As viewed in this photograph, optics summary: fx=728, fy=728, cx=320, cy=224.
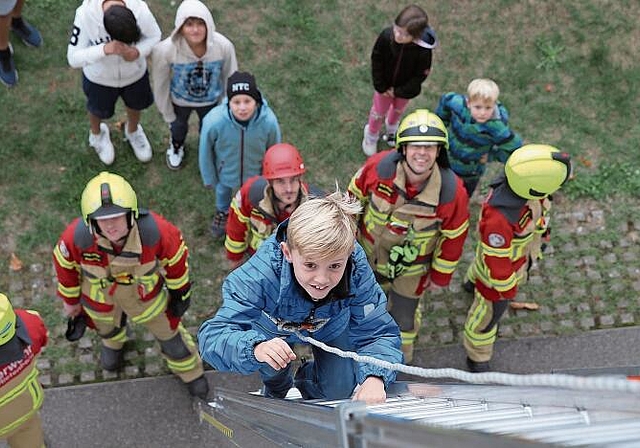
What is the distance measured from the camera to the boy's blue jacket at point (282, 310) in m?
3.07

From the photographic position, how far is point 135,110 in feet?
21.4

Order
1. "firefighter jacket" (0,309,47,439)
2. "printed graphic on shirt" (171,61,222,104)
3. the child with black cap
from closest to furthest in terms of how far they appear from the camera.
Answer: "firefighter jacket" (0,309,47,439)
the child with black cap
"printed graphic on shirt" (171,61,222,104)

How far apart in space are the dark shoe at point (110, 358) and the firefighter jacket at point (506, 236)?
286 centimetres

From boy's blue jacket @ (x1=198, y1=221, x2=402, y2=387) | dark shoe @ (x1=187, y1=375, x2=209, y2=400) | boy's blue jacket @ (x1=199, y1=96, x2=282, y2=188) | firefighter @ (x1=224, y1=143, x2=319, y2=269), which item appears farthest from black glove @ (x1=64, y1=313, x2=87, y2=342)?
boy's blue jacket @ (x1=198, y1=221, x2=402, y2=387)

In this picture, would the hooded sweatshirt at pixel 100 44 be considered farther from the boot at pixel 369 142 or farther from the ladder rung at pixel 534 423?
the ladder rung at pixel 534 423

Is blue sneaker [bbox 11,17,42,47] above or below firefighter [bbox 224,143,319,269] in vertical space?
below

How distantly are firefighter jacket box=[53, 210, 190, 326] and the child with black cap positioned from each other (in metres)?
1.03

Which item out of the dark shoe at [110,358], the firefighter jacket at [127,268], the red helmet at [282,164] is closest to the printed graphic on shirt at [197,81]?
the red helmet at [282,164]

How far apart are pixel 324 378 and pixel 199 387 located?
96.2 inches

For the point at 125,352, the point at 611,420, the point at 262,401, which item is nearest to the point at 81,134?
the point at 125,352

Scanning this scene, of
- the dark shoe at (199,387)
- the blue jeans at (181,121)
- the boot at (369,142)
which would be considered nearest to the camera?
the dark shoe at (199,387)

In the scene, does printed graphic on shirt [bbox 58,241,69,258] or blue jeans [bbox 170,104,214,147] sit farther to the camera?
blue jeans [bbox 170,104,214,147]

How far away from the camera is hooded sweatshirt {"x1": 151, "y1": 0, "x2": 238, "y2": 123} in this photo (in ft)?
18.7

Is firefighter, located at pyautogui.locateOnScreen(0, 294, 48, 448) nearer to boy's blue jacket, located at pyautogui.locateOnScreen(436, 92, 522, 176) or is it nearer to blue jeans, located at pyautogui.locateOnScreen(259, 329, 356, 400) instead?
blue jeans, located at pyautogui.locateOnScreen(259, 329, 356, 400)
